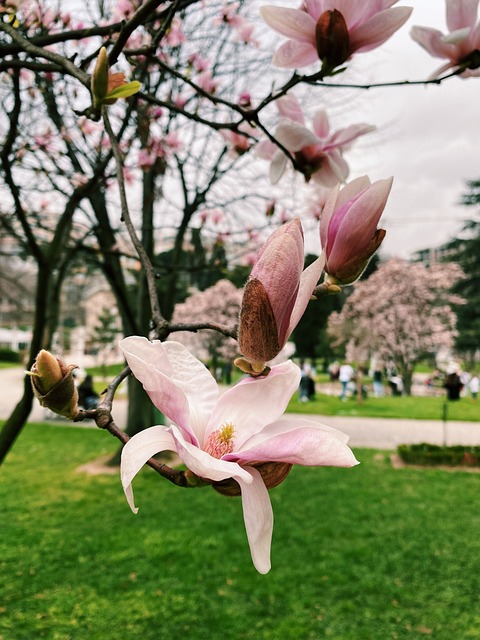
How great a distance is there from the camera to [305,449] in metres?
0.43

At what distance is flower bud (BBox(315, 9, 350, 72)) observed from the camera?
733 mm

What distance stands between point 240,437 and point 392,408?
13.5m

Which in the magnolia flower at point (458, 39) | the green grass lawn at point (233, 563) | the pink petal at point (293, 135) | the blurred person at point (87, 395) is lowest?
the green grass lawn at point (233, 563)

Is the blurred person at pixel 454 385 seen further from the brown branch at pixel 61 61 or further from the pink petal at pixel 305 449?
the pink petal at pixel 305 449

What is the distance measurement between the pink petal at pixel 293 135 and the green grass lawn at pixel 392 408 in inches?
432

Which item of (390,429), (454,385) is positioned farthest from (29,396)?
(454,385)

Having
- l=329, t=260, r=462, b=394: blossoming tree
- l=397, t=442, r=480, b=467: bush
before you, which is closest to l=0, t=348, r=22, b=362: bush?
l=329, t=260, r=462, b=394: blossoming tree

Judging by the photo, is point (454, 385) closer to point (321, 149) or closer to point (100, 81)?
point (321, 149)

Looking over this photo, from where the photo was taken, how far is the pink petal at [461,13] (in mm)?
878

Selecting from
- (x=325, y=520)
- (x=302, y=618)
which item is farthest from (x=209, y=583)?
(x=325, y=520)

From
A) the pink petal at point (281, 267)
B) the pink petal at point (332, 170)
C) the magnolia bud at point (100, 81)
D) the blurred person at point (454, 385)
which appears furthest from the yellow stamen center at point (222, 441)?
the blurred person at point (454, 385)

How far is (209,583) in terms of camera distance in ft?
12.7

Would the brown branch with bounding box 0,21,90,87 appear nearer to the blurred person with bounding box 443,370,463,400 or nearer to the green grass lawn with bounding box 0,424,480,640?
the green grass lawn with bounding box 0,424,480,640

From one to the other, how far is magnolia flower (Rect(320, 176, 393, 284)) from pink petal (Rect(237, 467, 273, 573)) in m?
0.25
